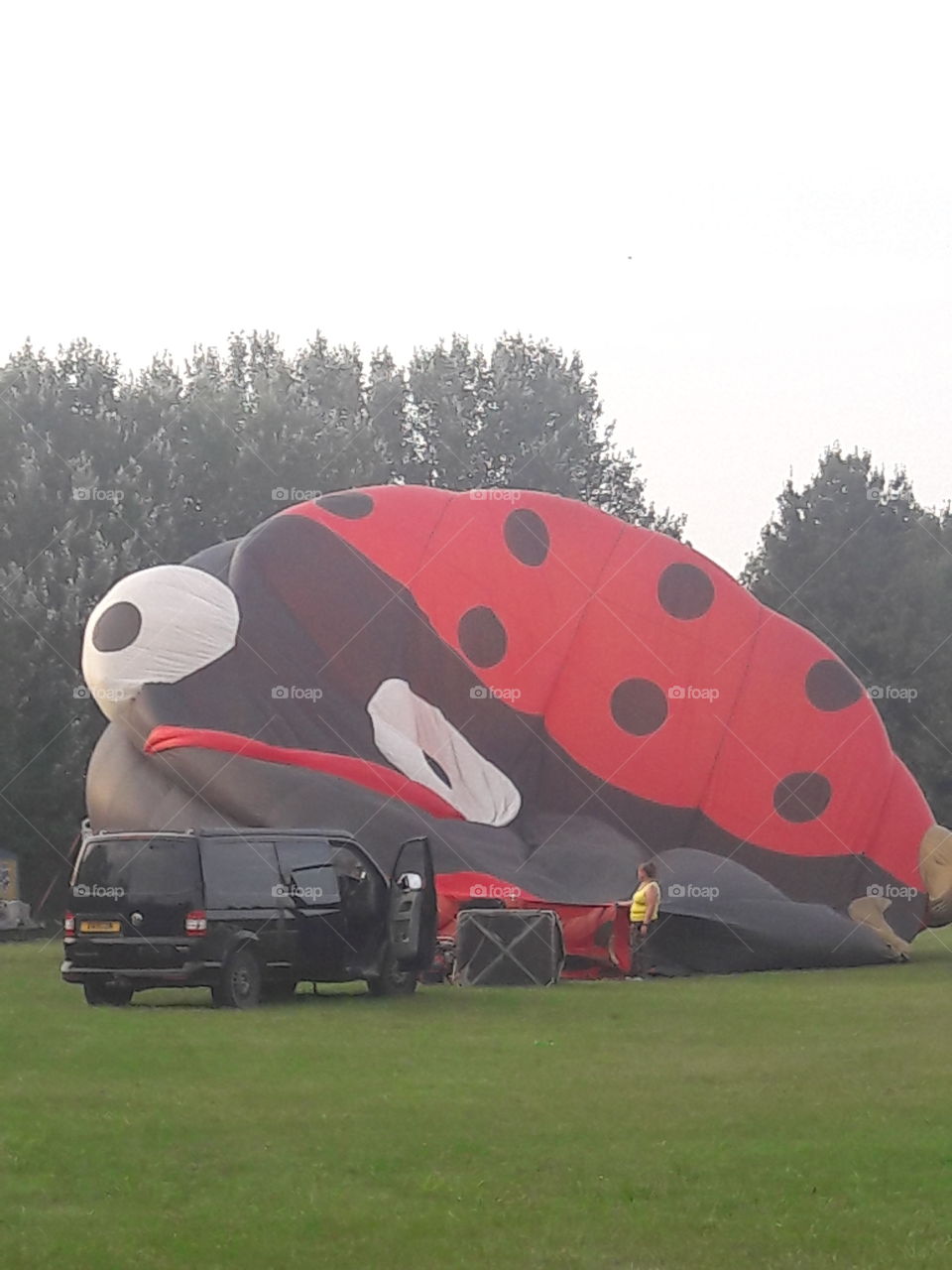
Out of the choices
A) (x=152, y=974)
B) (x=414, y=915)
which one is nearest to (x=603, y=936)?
(x=414, y=915)

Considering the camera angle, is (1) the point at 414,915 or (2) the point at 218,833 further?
(1) the point at 414,915

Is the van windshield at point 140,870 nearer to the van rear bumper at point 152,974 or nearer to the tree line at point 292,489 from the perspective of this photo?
the van rear bumper at point 152,974

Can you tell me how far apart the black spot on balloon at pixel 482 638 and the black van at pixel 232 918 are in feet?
15.8

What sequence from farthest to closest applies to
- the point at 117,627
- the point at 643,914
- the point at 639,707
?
the point at 117,627 < the point at 639,707 < the point at 643,914

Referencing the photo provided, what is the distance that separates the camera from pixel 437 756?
23.9 metres

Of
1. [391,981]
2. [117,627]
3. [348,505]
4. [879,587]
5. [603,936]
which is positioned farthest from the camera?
[879,587]

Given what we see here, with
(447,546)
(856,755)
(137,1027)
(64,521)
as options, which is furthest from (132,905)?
(64,521)

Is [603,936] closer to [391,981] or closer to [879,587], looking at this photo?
[391,981]

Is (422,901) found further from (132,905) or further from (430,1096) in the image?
(430,1096)

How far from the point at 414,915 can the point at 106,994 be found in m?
3.12

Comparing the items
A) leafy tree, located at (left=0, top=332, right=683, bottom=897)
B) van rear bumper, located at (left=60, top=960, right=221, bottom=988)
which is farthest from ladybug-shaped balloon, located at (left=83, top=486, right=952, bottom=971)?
leafy tree, located at (left=0, top=332, right=683, bottom=897)

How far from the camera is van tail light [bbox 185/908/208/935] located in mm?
18422

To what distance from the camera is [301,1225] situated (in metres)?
8.45

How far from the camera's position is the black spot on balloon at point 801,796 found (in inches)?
947
